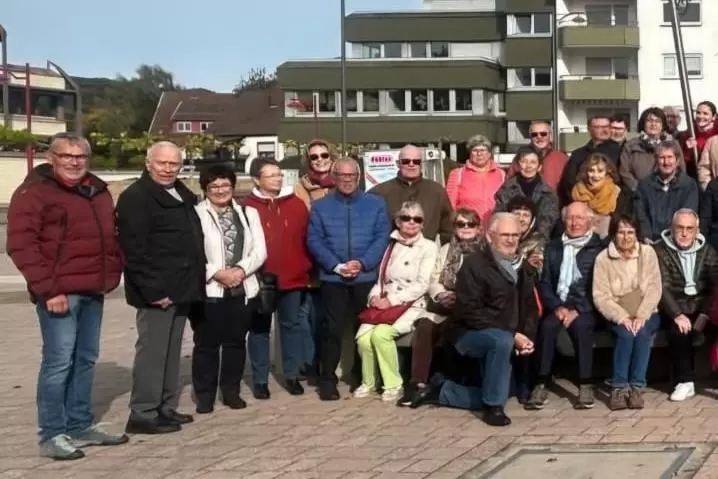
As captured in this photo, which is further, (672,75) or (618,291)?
(672,75)

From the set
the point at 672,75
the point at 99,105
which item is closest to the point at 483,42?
the point at 672,75

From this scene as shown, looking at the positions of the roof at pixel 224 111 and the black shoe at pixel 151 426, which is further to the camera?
the roof at pixel 224 111

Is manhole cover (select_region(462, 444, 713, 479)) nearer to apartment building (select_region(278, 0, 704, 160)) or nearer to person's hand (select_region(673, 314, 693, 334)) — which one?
person's hand (select_region(673, 314, 693, 334))

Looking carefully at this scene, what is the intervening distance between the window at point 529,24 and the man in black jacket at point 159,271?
51.0 meters

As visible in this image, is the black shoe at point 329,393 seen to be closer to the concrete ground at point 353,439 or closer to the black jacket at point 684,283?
the concrete ground at point 353,439

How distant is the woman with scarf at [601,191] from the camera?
8.12 metres

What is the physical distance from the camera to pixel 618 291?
7668 millimetres

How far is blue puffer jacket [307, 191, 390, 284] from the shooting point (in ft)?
26.9

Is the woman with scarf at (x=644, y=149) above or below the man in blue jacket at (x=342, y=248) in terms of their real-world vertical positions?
above

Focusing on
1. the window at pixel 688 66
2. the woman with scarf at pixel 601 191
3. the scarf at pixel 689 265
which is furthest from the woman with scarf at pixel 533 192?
the window at pixel 688 66

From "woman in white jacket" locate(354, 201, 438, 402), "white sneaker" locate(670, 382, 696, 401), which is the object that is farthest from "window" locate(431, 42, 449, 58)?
"white sneaker" locate(670, 382, 696, 401)

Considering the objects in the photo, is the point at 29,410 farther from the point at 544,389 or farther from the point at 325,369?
the point at 544,389

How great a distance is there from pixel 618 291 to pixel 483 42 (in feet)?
171

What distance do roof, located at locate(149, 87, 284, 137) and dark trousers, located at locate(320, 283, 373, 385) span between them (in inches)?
2532
